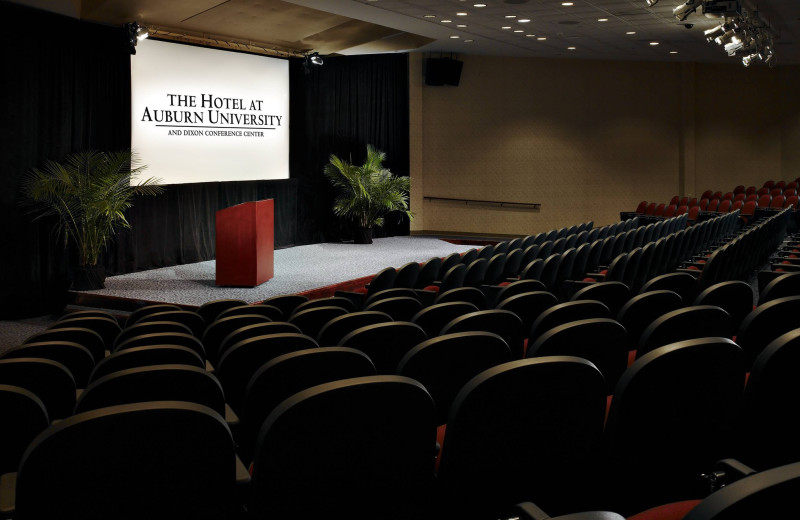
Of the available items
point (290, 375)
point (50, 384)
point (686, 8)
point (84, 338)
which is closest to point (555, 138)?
point (686, 8)

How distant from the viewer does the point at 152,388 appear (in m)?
2.13

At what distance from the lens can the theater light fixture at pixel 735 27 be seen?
8.54 m

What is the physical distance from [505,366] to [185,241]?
34.6 ft

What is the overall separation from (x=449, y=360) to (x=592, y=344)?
1.74ft

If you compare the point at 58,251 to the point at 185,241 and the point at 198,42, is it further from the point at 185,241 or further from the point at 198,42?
the point at 198,42

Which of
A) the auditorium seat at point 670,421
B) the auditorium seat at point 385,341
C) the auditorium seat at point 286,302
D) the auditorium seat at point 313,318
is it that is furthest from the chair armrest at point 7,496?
the auditorium seat at point 286,302

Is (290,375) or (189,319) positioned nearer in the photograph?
(290,375)

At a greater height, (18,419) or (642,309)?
(642,309)

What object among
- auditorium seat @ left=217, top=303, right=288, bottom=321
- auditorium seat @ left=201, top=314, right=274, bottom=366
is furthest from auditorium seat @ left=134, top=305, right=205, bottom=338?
auditorium seat @ left=201, top=314, right=274, bottom=366

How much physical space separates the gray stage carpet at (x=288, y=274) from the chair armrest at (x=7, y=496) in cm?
641

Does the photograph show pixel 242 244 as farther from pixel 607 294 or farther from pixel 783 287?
pixel 783 287

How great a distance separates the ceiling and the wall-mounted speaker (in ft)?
3.14

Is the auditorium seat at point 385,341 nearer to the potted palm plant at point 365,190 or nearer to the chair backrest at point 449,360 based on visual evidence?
the chair backrest at point 449,360

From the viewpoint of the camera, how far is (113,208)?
926 cm
